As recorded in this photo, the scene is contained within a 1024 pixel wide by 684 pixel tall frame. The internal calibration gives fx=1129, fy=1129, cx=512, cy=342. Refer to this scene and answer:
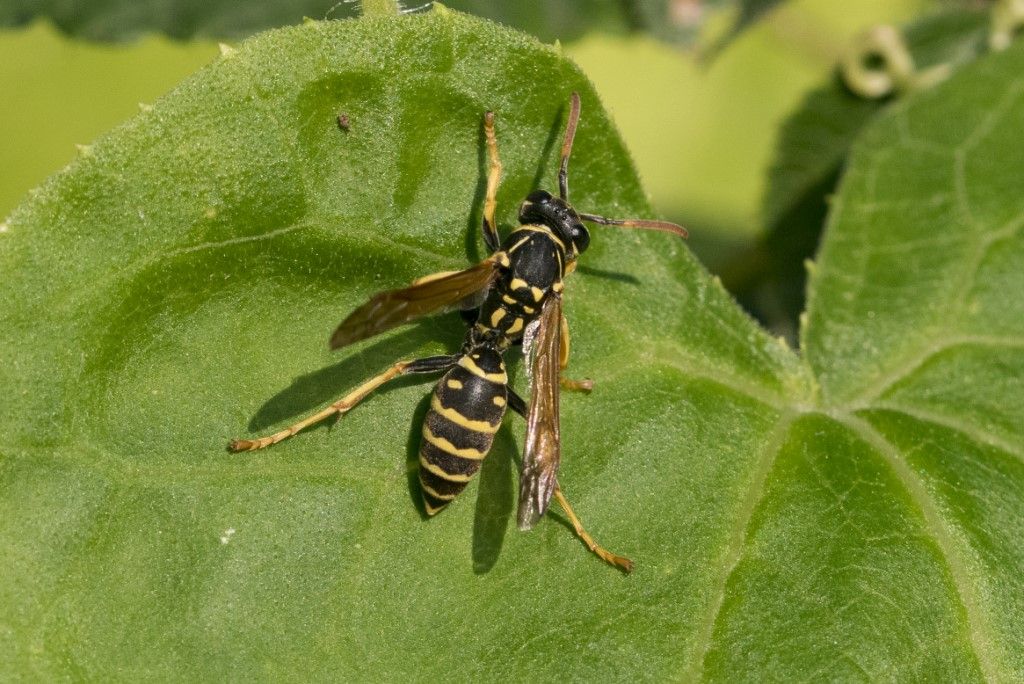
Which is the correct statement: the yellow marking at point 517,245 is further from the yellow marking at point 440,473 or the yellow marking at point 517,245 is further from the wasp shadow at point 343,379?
the yellow marking at point 440,473

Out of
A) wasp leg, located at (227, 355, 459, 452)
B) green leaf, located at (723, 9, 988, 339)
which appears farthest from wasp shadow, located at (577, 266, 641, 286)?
green leaf, located at (723, 9, 988, 339)

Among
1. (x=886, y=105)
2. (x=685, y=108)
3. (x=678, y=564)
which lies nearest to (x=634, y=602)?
(x=678, y=564)

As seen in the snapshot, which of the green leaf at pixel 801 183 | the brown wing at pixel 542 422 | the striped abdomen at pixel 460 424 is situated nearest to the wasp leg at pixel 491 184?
the brown wing at pixel 542 422

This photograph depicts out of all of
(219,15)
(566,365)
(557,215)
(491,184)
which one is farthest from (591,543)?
(219,15)

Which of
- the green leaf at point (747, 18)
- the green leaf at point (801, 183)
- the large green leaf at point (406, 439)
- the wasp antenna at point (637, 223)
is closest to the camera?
the large green leaf at point (406, 439)

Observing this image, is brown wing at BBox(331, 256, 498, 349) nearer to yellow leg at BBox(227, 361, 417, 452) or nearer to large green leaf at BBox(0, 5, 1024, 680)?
large green leaf at BBox(0, 5, 1024, 680)

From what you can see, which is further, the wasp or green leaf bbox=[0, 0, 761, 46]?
green leaf bbox=[0, 0, 761, 46]

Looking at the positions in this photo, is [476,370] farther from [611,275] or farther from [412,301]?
[611,275]
